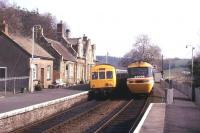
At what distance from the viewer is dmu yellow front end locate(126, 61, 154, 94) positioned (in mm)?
34250

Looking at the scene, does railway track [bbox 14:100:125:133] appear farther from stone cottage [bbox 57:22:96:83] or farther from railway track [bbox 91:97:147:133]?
stone cottage [bbox 57:22:96:83]

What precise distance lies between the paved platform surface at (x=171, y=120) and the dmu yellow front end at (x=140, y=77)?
7299 mm

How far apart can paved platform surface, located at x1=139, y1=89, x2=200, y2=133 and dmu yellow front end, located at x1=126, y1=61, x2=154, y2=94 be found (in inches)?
287

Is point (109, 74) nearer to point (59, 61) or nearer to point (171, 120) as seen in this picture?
point (171, 120)

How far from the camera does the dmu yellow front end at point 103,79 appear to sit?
3594 cm

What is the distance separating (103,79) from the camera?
36125 millimetres

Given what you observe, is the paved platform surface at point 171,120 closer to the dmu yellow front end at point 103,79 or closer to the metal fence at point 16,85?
the dmu yellow front end at point 103,79

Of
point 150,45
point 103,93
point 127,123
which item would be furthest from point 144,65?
point 150,45

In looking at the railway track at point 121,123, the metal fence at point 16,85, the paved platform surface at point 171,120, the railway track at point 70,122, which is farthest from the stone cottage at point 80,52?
the paved platform surface at point 171,120

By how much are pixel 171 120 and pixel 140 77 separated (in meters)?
13.7

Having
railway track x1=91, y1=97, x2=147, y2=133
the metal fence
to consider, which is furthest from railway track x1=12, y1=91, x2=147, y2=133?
the metal fence

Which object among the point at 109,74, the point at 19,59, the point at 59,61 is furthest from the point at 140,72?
the point at 59,61

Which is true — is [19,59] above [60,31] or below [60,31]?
below

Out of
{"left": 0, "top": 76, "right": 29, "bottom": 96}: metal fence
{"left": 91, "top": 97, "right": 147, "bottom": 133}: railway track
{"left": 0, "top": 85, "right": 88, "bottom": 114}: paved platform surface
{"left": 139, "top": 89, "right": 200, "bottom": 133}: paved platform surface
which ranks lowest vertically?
{"left": 91, "top": 97, "right": 147, "bottom": 133}: railway track
